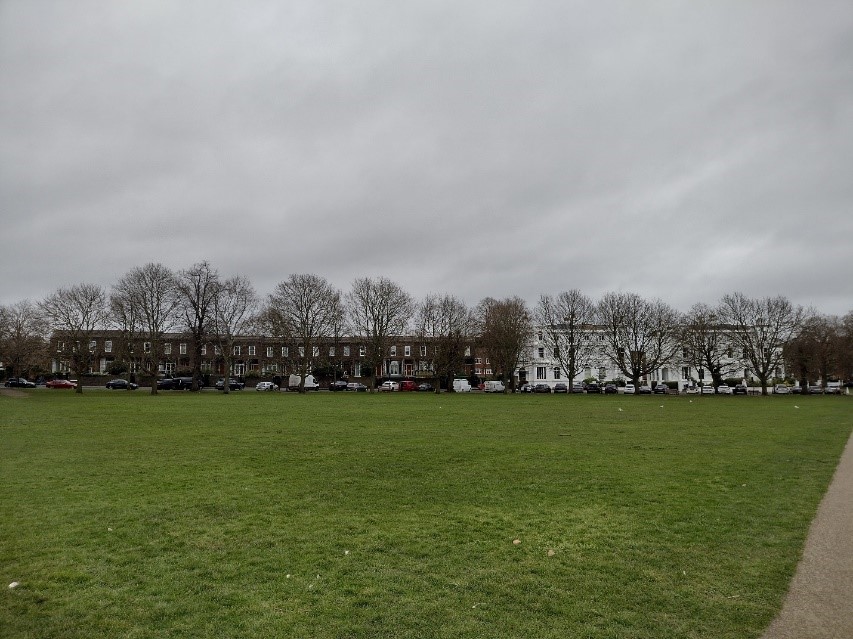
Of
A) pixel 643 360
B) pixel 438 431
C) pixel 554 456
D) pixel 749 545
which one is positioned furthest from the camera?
pixel 643 360

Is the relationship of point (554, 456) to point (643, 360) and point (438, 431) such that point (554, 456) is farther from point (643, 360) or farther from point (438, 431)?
point (643, 360)

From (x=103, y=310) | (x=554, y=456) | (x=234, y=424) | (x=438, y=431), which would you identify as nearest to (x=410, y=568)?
(x=554, y=456)

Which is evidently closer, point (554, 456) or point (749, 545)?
point (749, 545)

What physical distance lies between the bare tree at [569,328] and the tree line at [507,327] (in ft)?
0.53

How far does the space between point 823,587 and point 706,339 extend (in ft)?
273

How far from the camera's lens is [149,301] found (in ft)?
241

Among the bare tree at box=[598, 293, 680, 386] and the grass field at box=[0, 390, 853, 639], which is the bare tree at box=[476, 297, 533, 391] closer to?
the bare tree at box=[598, 293, 680, 386]

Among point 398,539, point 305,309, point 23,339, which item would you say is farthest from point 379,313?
point 398,539

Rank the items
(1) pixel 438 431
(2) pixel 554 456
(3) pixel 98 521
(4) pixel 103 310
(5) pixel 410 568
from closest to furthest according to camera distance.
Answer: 1. (5) pixel 410 568
2. (3) pixel 98 521
3. (2) pixel 554 456
4. (1) pixel 438 431
5. (4) pixel 103 310

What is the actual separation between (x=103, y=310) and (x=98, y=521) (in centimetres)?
7009

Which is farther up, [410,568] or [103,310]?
[103,310]

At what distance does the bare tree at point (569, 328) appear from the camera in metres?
88.5

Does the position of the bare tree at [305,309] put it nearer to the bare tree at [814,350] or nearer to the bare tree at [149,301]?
the bare tree at [149,301]

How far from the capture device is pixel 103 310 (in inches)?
2808
